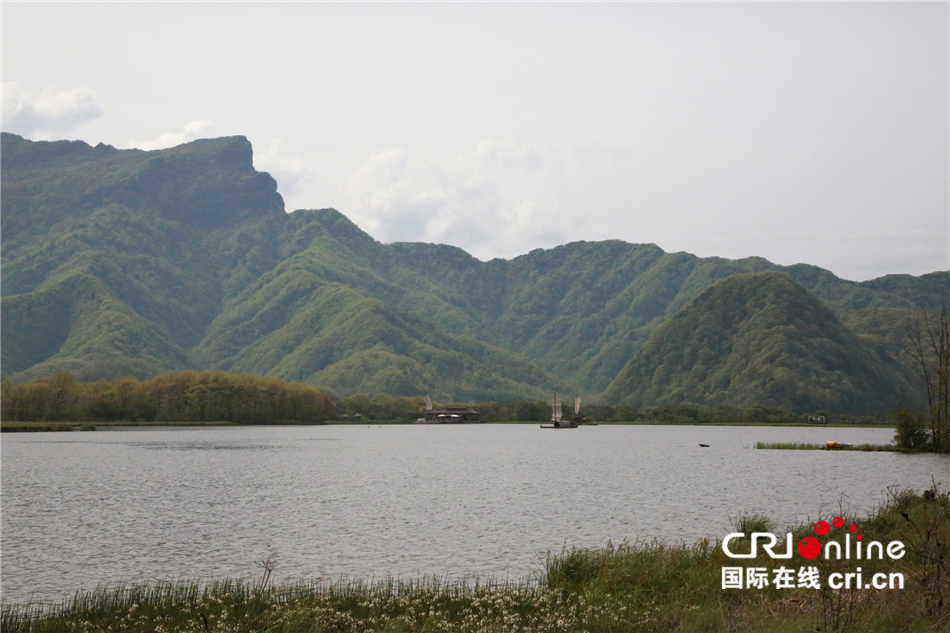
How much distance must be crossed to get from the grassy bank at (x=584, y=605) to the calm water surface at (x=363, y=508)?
5784 mm

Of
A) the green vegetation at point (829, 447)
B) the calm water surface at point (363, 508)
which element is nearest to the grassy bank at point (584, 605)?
the calm water surface at point (363, 508)

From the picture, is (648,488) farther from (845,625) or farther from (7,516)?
(845,625)

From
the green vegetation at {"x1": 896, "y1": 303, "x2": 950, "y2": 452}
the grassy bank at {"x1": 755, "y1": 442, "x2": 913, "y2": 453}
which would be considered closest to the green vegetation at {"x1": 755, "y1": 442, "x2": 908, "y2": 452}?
the grassy bank at {"x1": 755, "y1": 442, "x2": 913, "y2": 453}

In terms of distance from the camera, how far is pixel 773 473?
85562 mm

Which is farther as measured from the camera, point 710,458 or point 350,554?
point 710,458

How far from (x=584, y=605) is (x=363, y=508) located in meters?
35.5

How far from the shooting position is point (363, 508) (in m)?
54.6

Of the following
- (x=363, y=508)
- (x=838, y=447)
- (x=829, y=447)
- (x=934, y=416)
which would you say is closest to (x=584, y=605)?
(x=363, y=508)

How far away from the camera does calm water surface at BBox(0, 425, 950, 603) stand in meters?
34.2

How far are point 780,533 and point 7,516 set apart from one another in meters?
42.6

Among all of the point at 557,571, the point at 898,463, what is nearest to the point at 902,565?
the point at 557,571

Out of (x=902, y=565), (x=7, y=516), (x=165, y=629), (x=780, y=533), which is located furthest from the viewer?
(x=7, y=516)

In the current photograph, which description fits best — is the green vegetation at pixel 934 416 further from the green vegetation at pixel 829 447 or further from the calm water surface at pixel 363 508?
the green vegetation at pixel 829 447

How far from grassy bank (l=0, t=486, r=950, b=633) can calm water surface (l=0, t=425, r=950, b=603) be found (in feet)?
19.0
